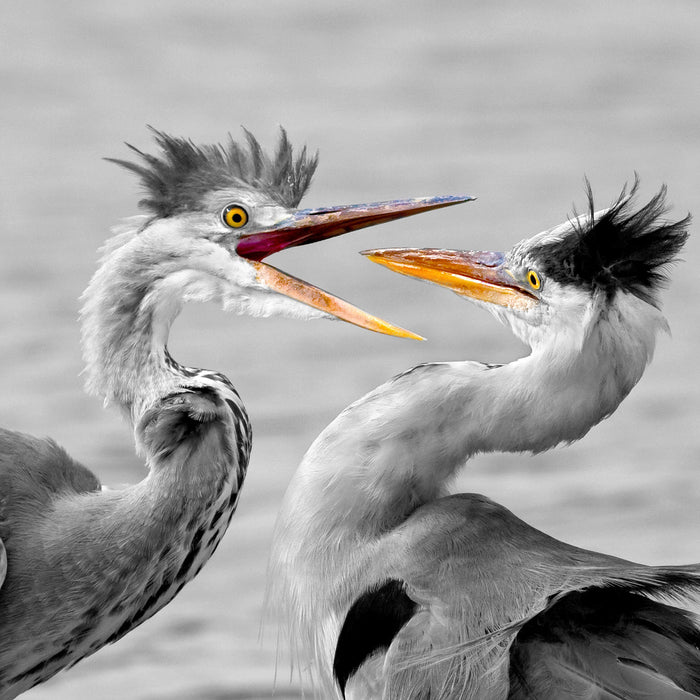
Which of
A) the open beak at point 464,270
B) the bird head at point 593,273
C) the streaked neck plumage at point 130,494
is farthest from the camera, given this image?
the open beak at point 464,270

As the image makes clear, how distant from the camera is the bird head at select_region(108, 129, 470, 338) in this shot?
185 inches

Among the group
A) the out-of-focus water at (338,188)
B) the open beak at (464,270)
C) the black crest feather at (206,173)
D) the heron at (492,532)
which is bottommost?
the heron at (492,532)

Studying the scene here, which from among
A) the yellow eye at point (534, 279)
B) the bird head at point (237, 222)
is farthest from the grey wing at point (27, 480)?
the yellow eye at point (534, 279)

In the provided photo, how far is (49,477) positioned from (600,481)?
3.50 metres

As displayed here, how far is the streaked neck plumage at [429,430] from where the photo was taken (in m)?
4.27

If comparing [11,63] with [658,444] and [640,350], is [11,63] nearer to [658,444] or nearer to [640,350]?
[658,444]

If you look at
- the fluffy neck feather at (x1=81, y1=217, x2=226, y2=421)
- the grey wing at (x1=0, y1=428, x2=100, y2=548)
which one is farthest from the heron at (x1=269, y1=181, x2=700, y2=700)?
the grey wing at (x1=0, y1=428, x2=100, y2=548)

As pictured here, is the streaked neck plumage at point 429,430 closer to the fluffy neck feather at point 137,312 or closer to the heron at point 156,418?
the heron at point 156,418

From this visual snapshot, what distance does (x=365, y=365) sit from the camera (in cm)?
855

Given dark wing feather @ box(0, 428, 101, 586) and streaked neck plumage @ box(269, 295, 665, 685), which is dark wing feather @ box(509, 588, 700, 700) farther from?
dark wing feather @ box(0, 428, 101, 586)

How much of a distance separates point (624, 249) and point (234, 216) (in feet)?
3.63

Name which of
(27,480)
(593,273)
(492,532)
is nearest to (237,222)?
(27,480)

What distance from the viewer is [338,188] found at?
10.2m

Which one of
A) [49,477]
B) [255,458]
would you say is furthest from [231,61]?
[49,477]
